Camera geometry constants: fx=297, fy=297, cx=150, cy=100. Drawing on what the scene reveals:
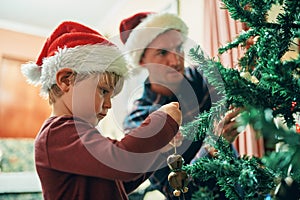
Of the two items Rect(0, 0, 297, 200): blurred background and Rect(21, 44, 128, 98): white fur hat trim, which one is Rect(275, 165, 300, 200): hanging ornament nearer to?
Rect(21, 44, 128, 98): white fur hat trim

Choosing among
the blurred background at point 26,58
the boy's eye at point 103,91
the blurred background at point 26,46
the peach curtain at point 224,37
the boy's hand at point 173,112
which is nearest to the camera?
the boy's hand at point 173,112

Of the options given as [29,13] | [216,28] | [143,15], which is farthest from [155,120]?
[29,13]

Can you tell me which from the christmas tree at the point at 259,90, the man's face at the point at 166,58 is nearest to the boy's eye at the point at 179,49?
the man's face at the point at 166,58

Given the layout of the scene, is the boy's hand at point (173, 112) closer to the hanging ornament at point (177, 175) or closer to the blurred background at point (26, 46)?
the hanging ornament at point (177, 175)

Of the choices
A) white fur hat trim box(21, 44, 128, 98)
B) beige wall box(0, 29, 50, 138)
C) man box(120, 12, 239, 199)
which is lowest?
beige wall box(0, 29, 50, 138)

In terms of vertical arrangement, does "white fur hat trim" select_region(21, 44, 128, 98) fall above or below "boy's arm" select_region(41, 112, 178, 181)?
above

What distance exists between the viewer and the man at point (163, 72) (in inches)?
36.5

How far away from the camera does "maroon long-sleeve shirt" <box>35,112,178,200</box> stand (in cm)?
56

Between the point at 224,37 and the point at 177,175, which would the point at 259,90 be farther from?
the point at 224,37

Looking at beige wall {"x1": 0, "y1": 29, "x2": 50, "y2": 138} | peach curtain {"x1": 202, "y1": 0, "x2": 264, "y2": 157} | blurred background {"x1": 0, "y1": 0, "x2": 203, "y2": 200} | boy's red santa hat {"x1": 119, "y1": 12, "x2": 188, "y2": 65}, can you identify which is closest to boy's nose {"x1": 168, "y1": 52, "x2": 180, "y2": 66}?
boy's red santa hat {"x1": 119, "y1": 12, "x2": 188, "y2": 65}

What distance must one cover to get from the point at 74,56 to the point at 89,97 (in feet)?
0.36

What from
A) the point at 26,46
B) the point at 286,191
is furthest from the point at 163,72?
the point at 26,46

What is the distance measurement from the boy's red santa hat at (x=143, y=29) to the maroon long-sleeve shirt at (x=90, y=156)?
62 centimetres

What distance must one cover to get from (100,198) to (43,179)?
138 mm
